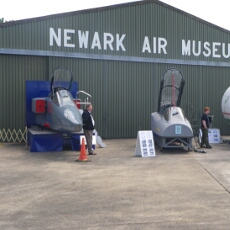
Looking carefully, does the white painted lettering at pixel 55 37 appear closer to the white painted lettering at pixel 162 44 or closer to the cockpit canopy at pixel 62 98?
the cockpit canopy at pixel 62 98

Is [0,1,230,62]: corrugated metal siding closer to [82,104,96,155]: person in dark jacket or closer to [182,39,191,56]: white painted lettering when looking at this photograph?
[182,39,191,56]: white painted lettering

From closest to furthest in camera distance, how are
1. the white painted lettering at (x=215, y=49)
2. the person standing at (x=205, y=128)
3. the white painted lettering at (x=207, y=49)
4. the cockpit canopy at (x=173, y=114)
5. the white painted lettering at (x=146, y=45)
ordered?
1. the cockpit canopy at (x=173, y=114)
2. the person standing at (x=205, y=128)
3. the white painted lettering at (x=146, y=45)
4. the white painted lettering at (x=207, y=49)
5. the white painted lettering at (x=215, y=49)

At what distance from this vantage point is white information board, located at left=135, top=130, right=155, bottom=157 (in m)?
16.0

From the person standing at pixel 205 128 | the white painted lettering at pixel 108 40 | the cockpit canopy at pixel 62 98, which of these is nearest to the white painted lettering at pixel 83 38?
the white painted lettering at pixel 108 40

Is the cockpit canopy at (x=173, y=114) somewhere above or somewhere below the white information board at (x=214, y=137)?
above

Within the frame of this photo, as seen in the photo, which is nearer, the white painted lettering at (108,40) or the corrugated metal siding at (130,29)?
the corrugated metal siding at (130,29)

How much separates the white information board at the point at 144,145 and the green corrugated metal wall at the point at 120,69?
7.26 meters

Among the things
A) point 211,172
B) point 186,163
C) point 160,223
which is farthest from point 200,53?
point 160,223

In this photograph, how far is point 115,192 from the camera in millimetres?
9852

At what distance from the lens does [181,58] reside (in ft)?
82.8

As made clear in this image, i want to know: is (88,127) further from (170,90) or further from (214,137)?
Answer: (214,137)

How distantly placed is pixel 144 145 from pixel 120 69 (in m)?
8.54

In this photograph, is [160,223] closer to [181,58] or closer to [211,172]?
[211,172]

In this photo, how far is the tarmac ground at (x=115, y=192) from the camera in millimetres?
7551
